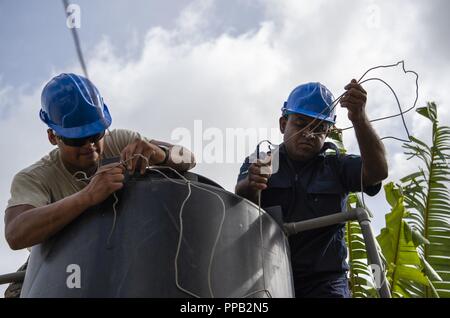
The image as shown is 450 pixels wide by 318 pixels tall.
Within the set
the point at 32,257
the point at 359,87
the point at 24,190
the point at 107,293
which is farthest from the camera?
the point at 359,87

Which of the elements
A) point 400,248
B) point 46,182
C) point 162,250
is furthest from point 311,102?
point 400,248

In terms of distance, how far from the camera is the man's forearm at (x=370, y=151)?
3.04 m

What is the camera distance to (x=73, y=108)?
2701mm

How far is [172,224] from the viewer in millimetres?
2162

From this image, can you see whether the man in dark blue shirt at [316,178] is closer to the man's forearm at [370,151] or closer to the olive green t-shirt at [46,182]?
the man's forearm at [370,151]

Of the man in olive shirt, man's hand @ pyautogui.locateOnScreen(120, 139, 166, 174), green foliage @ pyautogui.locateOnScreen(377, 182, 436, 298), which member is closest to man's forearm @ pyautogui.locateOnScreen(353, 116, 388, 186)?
the man in olive shirt

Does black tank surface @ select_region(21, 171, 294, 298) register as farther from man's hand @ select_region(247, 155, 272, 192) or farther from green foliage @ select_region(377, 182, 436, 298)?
green foliage @ select_region(377, 182, 436, 298)

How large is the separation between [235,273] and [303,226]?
515 mm

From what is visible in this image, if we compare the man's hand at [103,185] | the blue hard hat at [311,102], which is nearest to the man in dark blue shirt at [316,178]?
the blue hard hat at [311,102]

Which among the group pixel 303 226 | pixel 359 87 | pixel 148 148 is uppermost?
pixel 359 87

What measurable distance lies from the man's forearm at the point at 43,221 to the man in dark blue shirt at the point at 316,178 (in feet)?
2.53

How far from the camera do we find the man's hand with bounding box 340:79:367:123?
2971 mm
